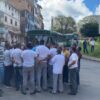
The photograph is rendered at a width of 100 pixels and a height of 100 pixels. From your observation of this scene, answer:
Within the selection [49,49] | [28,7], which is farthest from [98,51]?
[28,7]

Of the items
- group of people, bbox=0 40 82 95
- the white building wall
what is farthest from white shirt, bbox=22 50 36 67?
Answer: the white building wall

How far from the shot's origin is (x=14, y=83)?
1742 centimetres

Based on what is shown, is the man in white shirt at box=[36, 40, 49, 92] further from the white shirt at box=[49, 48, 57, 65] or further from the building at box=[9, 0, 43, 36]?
the building at box=[9, 0, 43, 36]

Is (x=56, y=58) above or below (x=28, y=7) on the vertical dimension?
below

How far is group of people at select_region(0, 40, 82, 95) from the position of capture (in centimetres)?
1579

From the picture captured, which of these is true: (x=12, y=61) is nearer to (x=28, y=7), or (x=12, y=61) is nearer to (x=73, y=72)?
(x=73, y=72)

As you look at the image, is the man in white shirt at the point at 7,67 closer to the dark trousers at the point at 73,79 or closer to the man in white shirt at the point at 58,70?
the man in white shirt at the point at 58,70

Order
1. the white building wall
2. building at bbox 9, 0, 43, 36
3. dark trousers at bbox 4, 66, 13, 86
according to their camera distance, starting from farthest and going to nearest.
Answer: building at bbox 9, 0, 43, 36 → the white building wall → dark trousers at bbox 4, 66, 13, 86

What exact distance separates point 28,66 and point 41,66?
86cm

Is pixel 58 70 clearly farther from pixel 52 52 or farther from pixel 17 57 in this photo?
pixel 17 57

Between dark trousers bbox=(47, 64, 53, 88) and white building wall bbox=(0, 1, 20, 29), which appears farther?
white building wall bbox=(0, 1, 20, 29)

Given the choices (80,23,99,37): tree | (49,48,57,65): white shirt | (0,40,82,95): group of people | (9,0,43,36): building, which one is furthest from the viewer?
(9,0,43,36): building

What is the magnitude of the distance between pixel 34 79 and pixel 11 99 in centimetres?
175

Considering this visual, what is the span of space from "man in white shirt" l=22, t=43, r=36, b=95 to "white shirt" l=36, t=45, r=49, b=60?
43cm
